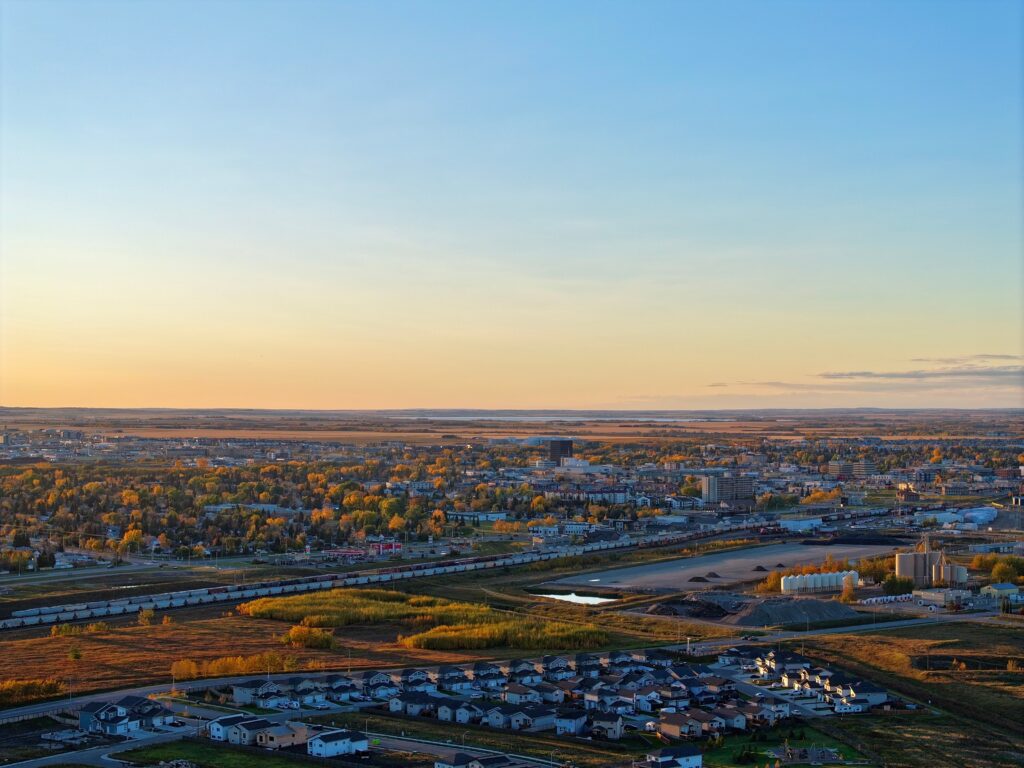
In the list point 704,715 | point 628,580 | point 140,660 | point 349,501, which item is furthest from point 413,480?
point 704,715

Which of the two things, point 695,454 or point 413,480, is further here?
point 695,454

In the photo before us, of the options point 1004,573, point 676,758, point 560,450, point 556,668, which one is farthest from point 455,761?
point 560,450

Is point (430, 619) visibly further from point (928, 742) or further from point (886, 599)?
point (928, 742)

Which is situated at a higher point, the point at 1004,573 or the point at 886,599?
the point at 1004,573

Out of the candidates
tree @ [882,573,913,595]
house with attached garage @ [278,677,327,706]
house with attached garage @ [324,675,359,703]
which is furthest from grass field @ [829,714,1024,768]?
tree @ [882,573,913,595]

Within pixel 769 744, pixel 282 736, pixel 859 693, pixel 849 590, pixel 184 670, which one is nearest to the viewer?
pixel 282 736

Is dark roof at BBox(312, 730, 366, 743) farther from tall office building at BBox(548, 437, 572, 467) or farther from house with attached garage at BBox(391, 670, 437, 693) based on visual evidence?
tall office building at BBox(548, 437, 572, 467)

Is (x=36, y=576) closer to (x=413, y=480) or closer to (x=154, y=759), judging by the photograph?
(x=154, y=759)
